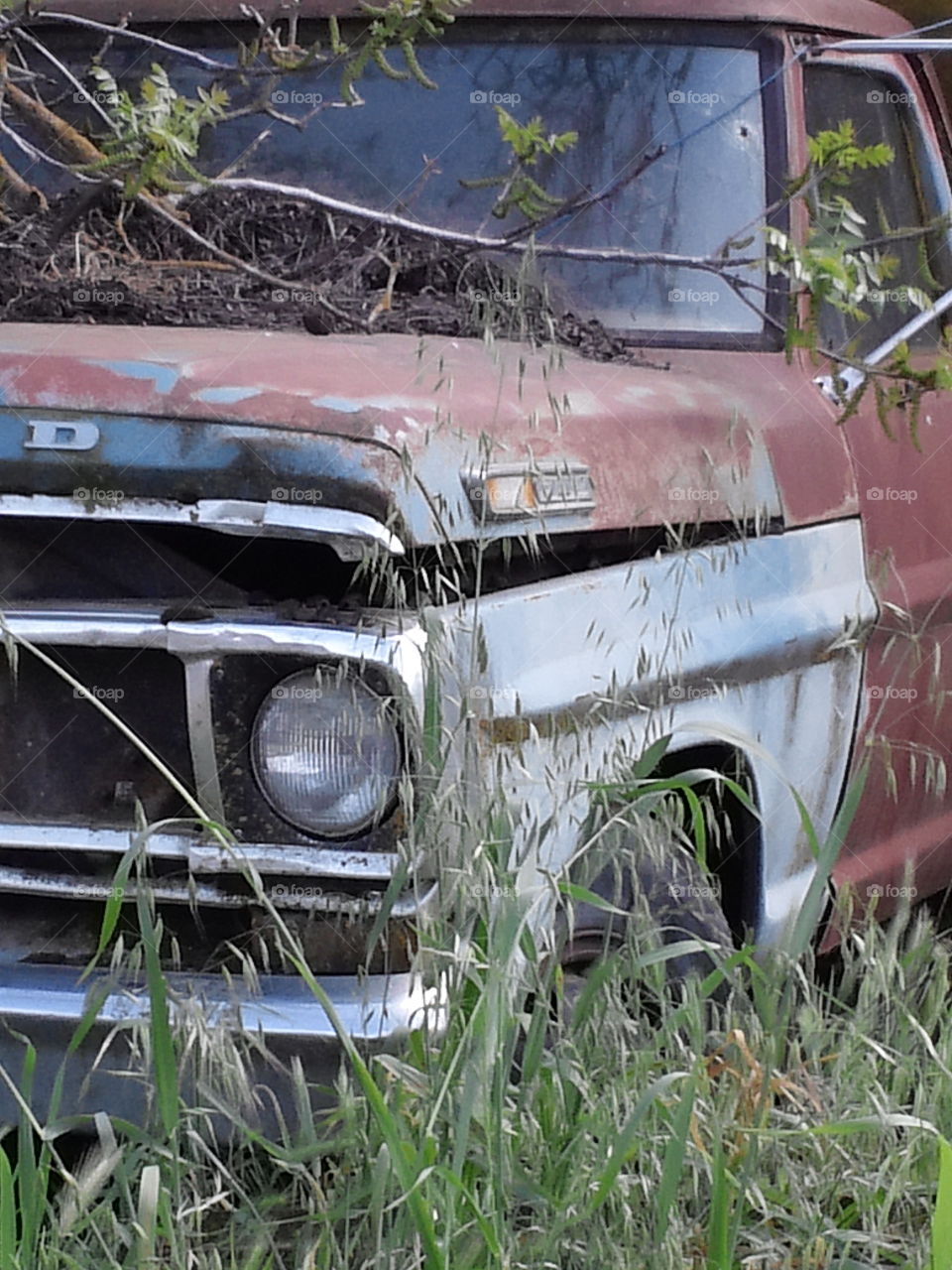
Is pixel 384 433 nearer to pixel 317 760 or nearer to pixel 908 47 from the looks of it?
pixel 317 760

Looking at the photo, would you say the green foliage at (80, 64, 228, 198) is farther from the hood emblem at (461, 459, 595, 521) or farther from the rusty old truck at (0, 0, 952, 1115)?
the hood emblem at (461, 459, 595, 521)

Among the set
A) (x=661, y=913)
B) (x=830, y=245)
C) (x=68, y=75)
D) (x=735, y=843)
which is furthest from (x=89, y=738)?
(x=68, y=75)

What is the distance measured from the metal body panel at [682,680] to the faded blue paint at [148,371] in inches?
18.2

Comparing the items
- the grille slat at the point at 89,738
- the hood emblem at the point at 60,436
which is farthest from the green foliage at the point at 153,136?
the grille slat at the point at 89,738

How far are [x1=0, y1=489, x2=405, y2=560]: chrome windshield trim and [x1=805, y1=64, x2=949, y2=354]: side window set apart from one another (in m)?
1.40

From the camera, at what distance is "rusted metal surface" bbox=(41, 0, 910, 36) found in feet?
10.4

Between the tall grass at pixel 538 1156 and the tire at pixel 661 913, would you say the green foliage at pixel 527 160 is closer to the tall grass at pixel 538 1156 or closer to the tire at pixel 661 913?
the tire at pixel 661 913

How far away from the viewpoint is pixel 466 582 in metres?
2.26

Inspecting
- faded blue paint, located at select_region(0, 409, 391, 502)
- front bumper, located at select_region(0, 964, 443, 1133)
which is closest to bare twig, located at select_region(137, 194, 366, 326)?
faded blue paint, located at select_region(0, 409, 391, 502)

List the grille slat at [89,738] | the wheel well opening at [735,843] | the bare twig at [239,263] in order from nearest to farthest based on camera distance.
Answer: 1. the grille slat at [89,738]
2. the wheel well opening at [735,843]
3. the bare twig at [239,263]

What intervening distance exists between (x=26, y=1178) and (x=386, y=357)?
1230 mm

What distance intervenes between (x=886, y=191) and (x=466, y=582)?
1.78 metres

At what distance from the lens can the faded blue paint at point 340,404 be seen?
2.13 m

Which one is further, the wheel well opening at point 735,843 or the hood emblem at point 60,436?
the wheel well opening at point 735,843
